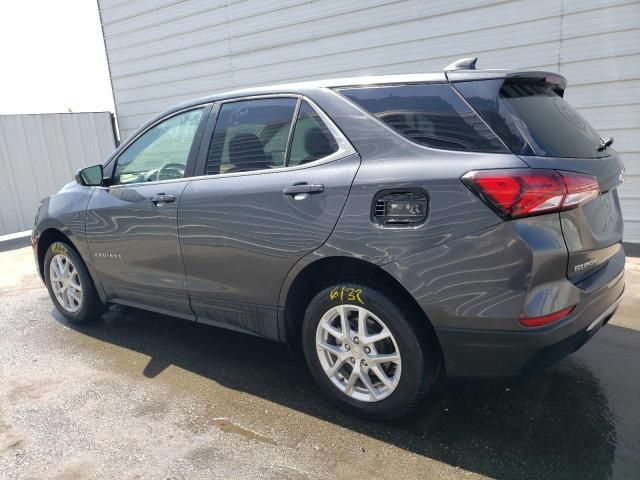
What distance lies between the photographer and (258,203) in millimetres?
2713

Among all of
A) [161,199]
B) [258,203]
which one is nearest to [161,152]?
[161,199]

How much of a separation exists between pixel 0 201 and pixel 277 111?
784 cm

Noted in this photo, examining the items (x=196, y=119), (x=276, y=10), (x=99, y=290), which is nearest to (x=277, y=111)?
(x=196, y=119)

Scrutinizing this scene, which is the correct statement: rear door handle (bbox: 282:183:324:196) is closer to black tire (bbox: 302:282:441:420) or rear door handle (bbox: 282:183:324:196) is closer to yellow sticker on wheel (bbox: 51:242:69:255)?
black tire (bbox: 302:282:441:420)

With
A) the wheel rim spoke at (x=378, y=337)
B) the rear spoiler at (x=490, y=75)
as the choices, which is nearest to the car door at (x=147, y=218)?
the wheel rim spoke at (x=378, y=337)

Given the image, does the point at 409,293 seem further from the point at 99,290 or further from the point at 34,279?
the point at 34,279

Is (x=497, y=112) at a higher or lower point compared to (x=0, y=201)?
higher

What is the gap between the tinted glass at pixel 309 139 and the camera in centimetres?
258

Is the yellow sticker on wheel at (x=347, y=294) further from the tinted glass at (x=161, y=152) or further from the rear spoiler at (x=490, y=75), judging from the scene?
the tinted glass at (x=161, y=152)

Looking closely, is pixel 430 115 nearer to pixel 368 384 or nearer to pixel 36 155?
pixel 368 384

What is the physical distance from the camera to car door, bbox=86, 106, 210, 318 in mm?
3199

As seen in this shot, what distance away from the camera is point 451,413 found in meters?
2.63

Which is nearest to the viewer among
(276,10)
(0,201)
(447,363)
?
(447,363)

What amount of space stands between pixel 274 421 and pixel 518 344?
4.37ft
